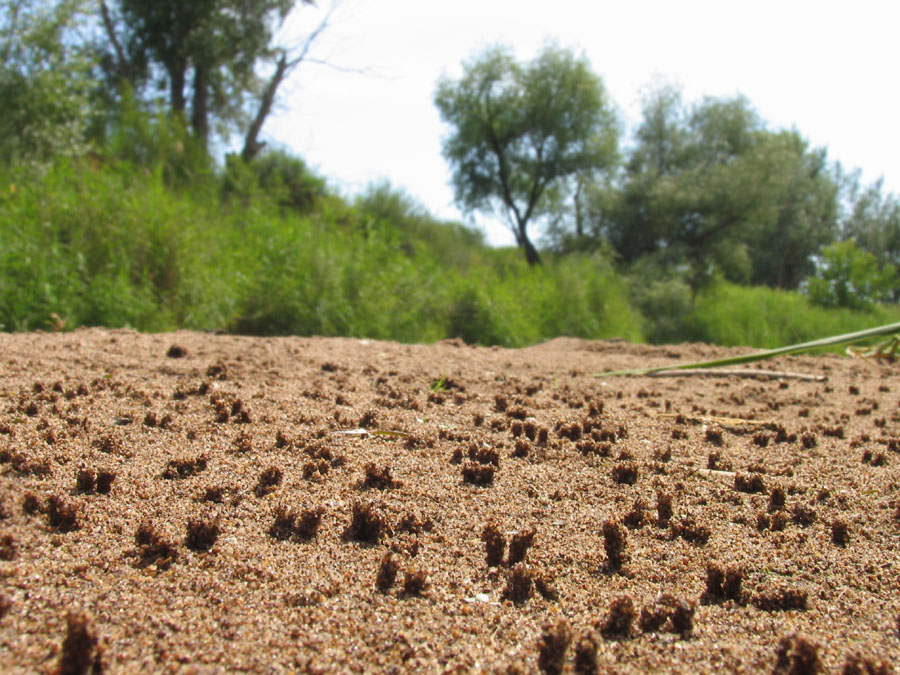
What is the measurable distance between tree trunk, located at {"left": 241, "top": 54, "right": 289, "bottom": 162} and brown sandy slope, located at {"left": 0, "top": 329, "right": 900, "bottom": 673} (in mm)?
12704

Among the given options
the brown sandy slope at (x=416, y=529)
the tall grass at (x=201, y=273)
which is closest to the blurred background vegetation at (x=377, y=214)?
the tall grass at (x=201, y=273)

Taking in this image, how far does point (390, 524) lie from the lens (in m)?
1.65

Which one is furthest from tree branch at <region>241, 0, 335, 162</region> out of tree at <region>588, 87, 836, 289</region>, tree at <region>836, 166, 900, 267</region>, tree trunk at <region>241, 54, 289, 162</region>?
tree at <region>836, 166, 900, 267</region>

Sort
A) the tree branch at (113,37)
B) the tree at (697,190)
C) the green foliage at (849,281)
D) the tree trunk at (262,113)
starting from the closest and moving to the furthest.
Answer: the tree branch at (113,37) < the tree trunk at (262,113) < the green foliage at (849,281) < the tree at (697,190)

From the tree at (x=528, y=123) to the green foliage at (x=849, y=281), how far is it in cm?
688

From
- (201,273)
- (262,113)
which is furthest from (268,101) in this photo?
(201,273)

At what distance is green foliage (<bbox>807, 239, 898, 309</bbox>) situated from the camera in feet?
54.2

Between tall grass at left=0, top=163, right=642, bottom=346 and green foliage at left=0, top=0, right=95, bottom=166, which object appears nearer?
tall grass at left=0, top=163, right=642, bottom=346

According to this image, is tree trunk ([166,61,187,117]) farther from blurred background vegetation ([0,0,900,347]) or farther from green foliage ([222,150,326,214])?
green foliage ([222,150,326,214])

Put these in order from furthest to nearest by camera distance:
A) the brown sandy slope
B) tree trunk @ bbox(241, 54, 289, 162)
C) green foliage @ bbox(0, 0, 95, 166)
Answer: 1. tree trunk @ bbox(241, 54, 289, 162)
2. green foliage @ bbox(0, 0, 95, 166)
3. the brown sandy slope

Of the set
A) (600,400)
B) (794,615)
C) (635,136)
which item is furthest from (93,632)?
(635,136)

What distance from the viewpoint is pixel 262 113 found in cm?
1491

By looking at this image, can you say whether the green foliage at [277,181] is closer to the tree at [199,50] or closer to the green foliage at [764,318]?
the tree at [199,50]

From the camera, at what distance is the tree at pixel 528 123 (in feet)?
60.5
